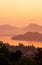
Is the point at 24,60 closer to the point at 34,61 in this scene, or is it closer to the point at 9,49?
the point at 34,61

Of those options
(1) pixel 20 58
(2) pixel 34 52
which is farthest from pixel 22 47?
(1) pixel 20 58

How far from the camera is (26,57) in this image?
3064 cm

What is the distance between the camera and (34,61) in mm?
29984

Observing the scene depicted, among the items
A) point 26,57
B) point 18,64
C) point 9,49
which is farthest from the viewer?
point 9,49

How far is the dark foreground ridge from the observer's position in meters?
28.8

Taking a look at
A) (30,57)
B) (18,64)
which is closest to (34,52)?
(30,57)

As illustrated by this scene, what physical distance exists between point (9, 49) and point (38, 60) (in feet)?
11.2

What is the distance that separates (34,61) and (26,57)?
3.12 feet

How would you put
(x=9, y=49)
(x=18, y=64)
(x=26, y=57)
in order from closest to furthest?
(x=18, y=64) < (x=26, y=57) < (x=9, y=49)

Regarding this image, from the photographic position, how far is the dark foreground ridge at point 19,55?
28.8 m

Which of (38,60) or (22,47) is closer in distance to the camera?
(38,60)

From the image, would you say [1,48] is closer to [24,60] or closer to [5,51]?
[5,51]

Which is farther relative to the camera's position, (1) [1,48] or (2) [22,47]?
(2) [22,47]

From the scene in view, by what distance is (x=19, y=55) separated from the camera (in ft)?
101
